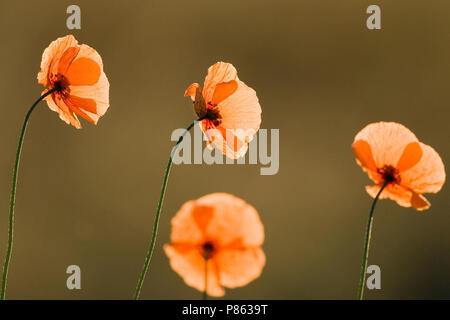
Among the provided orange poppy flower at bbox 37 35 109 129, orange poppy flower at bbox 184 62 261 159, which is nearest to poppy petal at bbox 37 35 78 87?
orange poppy flower at bbox 37 35 109 129

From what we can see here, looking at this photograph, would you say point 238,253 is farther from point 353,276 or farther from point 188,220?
point 353,276

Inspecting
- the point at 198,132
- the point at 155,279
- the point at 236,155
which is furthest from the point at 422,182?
the point at 155,279

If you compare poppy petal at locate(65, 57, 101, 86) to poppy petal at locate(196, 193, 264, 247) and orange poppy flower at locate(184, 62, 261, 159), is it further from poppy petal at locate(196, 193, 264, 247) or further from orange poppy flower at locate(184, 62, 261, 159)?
poppy petal at locate(196, 193, 264, 247)

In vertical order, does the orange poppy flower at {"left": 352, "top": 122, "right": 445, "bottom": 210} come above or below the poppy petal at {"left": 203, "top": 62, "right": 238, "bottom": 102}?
below

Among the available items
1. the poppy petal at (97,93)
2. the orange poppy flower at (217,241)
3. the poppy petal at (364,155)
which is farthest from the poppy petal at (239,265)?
the poppy petal at (97,93)

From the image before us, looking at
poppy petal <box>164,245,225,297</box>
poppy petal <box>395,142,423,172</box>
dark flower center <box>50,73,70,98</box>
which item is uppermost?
dark flower center <box>50,73,70,98</box>

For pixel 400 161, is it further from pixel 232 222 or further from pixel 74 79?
pixel 74 79
